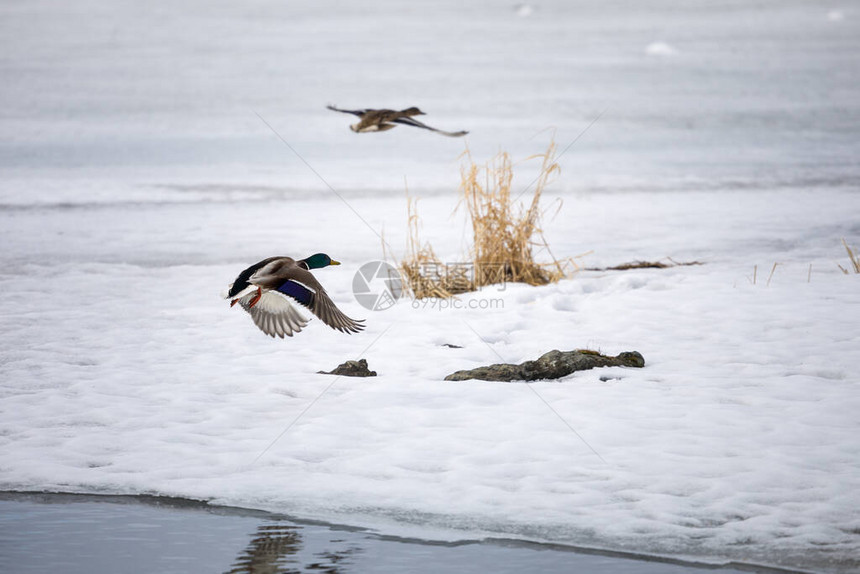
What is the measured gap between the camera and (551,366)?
221 inches

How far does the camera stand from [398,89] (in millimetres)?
21141

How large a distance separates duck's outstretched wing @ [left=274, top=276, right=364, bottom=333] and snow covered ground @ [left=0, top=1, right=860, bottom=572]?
513mm

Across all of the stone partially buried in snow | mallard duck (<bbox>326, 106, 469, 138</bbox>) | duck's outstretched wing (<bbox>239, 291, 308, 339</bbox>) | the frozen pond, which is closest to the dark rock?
duck's outstretched wing (<bbox>239, 291, 308, 339</bbox>)

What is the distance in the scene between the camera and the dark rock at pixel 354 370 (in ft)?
18.9

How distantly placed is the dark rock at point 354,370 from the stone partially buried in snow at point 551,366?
48 centimetres

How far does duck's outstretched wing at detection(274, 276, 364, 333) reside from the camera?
192 inches

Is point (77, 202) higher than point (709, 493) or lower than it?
higher

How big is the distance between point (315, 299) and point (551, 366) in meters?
1.49

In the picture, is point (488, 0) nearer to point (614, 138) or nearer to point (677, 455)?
point (614, 138)

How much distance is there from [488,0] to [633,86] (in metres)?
19.1

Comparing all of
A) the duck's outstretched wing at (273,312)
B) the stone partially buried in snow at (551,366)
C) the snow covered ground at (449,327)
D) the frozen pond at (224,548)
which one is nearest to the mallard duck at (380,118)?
the duck's outstretched wing at (273,312)

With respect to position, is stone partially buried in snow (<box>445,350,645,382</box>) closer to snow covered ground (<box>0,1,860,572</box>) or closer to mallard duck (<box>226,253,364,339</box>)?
snow covered ground (<box>0,1,860,572</box>)

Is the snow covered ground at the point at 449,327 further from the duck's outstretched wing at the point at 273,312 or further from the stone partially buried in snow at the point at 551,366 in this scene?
the duck's outstretched wing at the point at 273,312

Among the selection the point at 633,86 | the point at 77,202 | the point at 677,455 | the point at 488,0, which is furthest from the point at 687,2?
the point at 677,455
